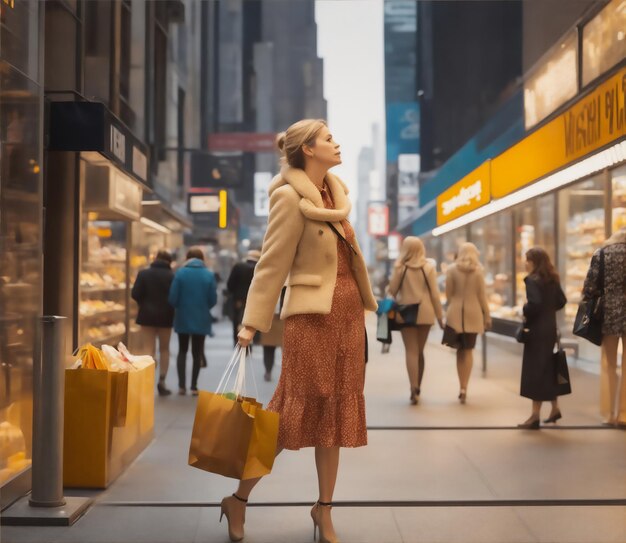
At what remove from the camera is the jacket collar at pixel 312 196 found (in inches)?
162

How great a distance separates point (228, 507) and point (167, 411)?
430 cm

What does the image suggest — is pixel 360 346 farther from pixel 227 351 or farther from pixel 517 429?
pixel 227 351

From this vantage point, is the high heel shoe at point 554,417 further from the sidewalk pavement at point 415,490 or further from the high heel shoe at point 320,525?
the high heel shoe at point 320,525

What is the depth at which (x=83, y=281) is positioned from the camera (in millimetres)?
8172

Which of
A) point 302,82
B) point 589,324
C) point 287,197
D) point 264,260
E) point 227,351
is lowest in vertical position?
point 227,351

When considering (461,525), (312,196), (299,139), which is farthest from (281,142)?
(461,525)

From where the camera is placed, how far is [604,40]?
876cm

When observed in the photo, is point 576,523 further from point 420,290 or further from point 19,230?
point 420,290

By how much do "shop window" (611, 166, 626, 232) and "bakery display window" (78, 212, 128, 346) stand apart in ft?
20.5

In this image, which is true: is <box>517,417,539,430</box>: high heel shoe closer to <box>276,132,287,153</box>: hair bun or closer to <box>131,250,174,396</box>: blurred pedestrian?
<box>276,132,287,153</box>: hair bun

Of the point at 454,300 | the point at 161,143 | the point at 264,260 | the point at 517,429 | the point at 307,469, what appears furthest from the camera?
the point at 161,143

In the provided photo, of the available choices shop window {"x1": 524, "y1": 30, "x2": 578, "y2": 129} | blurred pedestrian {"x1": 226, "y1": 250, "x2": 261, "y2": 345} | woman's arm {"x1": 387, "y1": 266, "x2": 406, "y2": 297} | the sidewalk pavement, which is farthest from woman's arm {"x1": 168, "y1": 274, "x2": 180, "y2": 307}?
shop window {"x1": 524, "y1": 30, "x2": 578, "y2": 129}

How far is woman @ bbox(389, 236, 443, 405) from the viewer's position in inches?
358

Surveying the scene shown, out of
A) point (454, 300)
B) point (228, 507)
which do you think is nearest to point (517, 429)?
point (454, 300)
